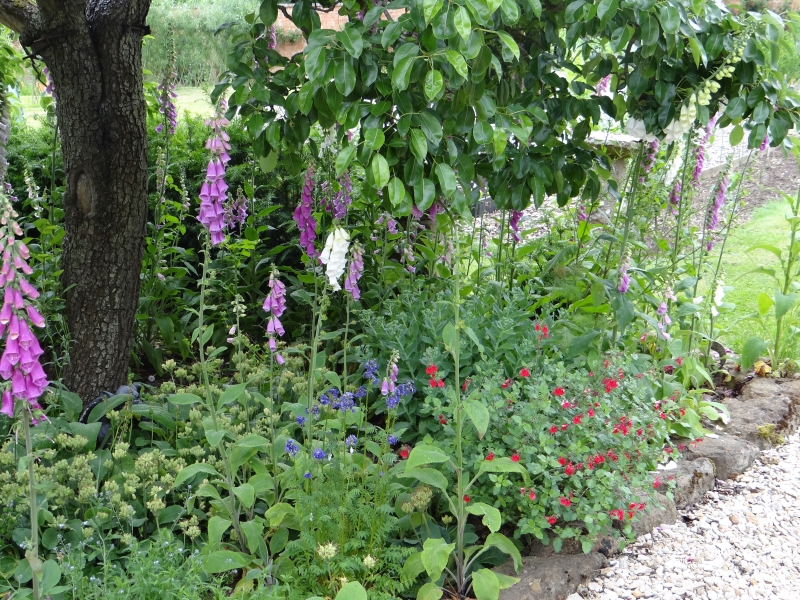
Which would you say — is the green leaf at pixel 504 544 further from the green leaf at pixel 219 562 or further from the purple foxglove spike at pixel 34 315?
the purple foxglove spike at pixel 34 315

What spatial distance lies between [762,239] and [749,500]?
3.54 meters

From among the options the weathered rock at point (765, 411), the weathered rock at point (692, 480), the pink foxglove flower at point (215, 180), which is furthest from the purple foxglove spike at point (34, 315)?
the weathered rock at point (765, 411)

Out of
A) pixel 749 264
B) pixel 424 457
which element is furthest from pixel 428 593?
pixel 749 264

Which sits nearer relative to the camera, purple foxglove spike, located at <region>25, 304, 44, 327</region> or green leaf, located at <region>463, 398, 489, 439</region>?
purple foxglove spike, located at <region>25, 304, 44, 327</region>

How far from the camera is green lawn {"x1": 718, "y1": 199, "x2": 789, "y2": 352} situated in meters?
4.41

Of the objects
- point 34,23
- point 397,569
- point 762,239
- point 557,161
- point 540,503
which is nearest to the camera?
point 397,569

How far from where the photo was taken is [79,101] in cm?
293

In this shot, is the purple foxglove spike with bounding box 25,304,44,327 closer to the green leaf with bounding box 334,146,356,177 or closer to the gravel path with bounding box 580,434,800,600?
the green leaf with bounding box 334,146,356,177

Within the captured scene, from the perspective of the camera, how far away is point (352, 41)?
1857 mm

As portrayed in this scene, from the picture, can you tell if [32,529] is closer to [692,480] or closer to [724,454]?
[692,480]

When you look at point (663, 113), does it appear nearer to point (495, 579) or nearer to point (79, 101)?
point (495, 579)

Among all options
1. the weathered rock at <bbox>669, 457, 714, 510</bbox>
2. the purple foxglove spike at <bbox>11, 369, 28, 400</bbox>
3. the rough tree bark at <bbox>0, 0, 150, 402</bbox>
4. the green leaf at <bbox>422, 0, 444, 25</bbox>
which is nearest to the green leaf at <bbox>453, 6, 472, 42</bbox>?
the green leaf at <bbox>422, 0, 444, 25</bbox>

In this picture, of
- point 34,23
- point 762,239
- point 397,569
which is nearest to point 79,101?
point 34,23

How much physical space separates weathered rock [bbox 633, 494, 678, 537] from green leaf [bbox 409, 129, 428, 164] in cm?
156
